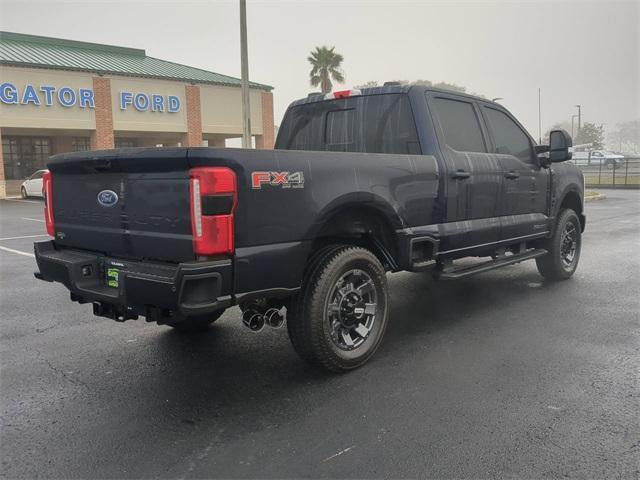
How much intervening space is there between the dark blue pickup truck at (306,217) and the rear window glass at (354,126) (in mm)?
12

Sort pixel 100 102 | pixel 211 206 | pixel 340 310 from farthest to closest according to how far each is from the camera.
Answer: pixel 100 102, pixel 340 310, pixel 211 206

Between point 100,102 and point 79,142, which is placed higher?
point 100,102

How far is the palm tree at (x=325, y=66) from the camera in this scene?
44.9 meters

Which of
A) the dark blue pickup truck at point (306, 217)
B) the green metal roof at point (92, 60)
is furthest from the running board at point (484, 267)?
the green metal roof at point (92, 60)

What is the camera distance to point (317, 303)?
3852 mm

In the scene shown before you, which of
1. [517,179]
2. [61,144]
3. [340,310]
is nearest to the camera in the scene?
[340,310]

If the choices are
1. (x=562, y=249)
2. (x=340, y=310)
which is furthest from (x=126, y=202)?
(x=562, y=249)

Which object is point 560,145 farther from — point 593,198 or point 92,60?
point 92,60

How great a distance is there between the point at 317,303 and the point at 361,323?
0.59 m

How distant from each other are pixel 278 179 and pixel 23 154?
33.7 m

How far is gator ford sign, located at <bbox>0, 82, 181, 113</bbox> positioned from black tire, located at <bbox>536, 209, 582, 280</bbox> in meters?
27.7

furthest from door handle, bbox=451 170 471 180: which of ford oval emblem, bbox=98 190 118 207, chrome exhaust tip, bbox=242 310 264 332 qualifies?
ford oval emblem, bbox=98 190 118 207

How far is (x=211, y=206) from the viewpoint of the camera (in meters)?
3.24

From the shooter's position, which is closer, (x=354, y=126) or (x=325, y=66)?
(x=354, y=126)
